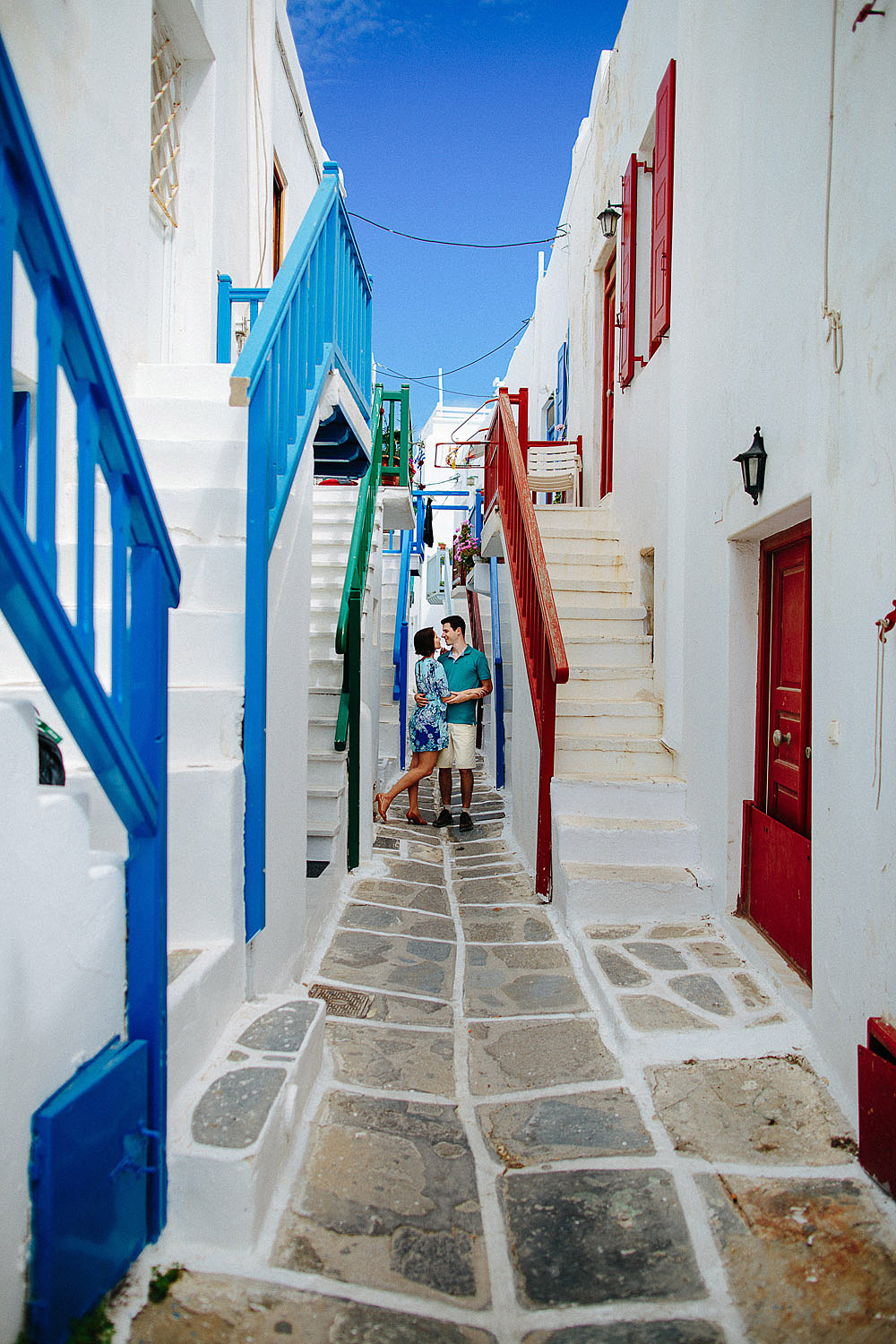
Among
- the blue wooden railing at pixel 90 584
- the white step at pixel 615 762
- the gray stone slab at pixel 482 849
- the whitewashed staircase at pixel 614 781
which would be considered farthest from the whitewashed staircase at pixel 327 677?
the blue wooden railing at pixel 90 584

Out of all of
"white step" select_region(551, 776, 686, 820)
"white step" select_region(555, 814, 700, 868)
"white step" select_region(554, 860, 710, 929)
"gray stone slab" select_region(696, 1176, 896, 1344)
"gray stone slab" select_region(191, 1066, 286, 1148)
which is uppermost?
"white step" select_region(551, 776, 686, 820)

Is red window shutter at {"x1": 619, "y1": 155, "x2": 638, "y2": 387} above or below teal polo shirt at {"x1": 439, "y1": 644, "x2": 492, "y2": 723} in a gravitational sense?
above

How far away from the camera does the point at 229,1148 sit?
2012 millimetres

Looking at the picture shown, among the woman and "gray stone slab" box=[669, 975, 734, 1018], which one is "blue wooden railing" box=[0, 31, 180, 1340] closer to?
"gray stone slab" box=[669, 975, 734, 1018]

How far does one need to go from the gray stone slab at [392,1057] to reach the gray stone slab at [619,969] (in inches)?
31.4

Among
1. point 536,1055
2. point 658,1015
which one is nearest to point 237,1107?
point 536,1055

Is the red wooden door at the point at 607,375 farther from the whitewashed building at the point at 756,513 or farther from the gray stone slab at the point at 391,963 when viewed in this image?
the gray stone slab at the point at 391,963

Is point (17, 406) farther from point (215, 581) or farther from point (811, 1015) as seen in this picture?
point (811, 1015)

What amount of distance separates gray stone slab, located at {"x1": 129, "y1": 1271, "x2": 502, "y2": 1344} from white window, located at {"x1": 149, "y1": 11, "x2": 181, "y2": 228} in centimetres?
524

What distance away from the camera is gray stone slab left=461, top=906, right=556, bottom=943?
14.9ft

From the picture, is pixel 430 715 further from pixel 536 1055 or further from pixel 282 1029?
pixel 282 1029

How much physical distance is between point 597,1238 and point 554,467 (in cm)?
818

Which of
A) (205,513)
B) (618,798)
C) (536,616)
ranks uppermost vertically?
(205,513)

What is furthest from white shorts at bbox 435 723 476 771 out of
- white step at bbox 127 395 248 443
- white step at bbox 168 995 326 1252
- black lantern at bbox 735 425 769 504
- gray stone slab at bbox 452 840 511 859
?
white step at bbox 168 995 326 1252
